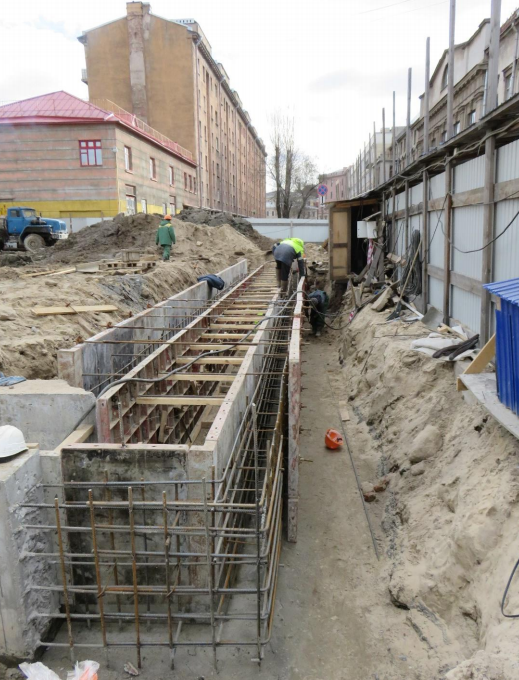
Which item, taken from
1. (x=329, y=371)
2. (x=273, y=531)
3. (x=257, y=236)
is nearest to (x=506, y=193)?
(x=273, y=531)

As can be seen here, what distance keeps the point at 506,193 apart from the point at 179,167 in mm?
34523

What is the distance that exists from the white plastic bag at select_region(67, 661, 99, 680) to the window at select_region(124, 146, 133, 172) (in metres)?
28.3

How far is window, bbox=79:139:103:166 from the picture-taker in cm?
2762

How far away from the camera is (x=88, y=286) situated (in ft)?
39.3

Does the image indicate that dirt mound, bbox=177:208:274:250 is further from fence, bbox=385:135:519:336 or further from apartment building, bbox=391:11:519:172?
fence, bbox=385:135:519:336

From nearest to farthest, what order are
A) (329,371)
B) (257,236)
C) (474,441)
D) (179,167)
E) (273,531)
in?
(273,531), (474,441), (329,371), (257,236), (179,167)

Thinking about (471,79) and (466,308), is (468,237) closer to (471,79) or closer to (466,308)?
(466,308)

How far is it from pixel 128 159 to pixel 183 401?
87.6ft

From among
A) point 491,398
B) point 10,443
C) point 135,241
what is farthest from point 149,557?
point 135,241

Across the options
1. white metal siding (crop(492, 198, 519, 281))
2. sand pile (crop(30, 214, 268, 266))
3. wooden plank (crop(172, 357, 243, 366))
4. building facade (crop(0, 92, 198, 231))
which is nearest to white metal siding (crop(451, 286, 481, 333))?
white metal siding (crop(492, 198, 519, 281))

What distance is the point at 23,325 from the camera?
9.07 m

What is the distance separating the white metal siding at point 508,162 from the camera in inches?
242

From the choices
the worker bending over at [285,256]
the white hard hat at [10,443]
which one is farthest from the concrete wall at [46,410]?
the worker bending over at [285,256]

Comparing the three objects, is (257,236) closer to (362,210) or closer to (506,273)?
(362,210)
